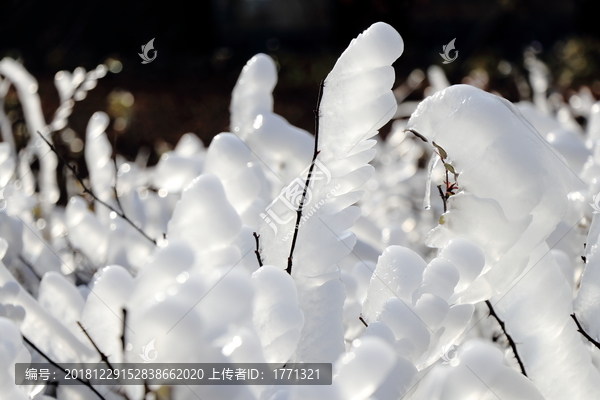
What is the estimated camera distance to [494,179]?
0.66m

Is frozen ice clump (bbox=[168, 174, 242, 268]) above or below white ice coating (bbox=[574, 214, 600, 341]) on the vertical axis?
above

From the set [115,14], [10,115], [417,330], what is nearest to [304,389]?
[417,330]

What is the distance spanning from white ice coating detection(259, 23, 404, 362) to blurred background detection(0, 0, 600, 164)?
4.78 m

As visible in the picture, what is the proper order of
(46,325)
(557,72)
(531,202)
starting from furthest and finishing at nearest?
1. (557,72)
2. (46,325)
3. (531,202)

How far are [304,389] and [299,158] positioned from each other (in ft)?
2.02

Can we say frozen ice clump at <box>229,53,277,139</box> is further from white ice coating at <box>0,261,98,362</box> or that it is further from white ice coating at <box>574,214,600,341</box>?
white ice coating at <box>574,214,600,341</box>

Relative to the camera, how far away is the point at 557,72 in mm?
8016

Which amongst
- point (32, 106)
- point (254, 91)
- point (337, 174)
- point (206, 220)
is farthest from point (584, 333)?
point (32, 106)

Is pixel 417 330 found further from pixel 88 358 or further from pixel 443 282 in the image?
pixel 88 358

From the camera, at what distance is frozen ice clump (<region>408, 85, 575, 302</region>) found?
2.14ft

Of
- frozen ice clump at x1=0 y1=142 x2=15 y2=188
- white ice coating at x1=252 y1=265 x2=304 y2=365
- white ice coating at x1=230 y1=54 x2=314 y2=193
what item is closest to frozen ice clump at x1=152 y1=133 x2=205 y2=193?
white ice coating at x1=230 y1=54 x2=314 y2=193

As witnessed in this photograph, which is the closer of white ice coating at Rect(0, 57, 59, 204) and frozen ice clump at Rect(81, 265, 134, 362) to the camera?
frozen ice clump at Rect(81, 265, 134, 362)

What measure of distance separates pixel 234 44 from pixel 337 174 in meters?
10.9

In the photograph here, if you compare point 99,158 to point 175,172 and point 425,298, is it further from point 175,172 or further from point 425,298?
point 425,298
